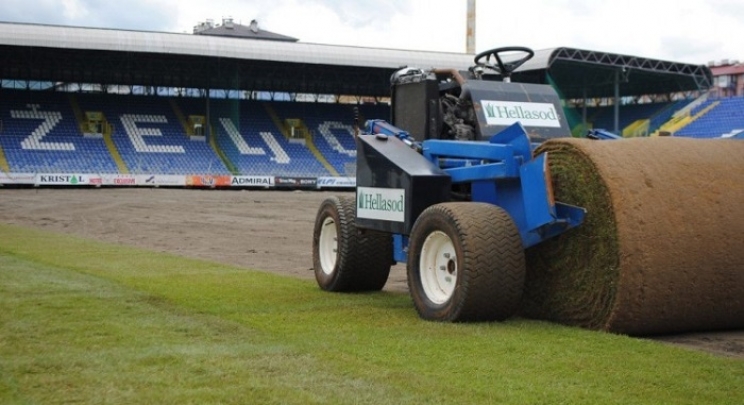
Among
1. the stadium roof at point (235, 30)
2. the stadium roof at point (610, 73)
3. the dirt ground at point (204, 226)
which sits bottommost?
the dirt ground at point (204, 226)

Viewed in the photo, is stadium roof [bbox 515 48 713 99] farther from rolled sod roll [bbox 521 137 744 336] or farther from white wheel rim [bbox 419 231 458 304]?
rolled sod roll [bbox 521 137 744 336]

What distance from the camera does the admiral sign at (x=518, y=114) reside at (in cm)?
938

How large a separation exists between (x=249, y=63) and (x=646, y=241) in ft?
164

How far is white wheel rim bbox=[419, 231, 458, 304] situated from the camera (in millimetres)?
8453

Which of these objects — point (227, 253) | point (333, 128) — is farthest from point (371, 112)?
point (227, 253)

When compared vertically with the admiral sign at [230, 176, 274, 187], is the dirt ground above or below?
above

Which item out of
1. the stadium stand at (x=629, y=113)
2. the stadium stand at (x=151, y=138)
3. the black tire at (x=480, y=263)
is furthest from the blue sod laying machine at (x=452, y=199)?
the stadium stand at (x=629, y=113)

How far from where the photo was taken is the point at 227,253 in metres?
16.2

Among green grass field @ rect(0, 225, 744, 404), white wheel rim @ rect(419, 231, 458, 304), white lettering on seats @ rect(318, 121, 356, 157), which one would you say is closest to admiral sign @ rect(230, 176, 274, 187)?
white lettering on seats @ rect(318, 121, 356, 157)

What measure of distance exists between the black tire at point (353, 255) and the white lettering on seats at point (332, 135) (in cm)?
4843

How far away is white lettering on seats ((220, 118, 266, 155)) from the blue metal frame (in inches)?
1917

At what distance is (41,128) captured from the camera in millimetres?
53531

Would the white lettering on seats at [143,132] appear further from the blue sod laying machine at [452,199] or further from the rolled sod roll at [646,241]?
the rolled sod roll at [646,241]

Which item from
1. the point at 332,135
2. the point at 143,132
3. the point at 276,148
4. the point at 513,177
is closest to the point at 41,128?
the point at 143,132
